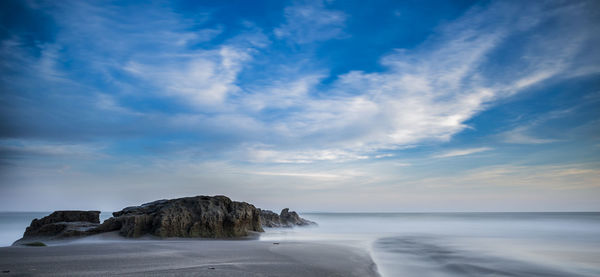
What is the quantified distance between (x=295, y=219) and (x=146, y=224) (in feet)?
78.1

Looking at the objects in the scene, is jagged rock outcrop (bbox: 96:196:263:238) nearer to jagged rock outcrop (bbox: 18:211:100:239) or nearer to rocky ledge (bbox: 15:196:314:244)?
rocky ledge (bbox: 15:196:314:244)

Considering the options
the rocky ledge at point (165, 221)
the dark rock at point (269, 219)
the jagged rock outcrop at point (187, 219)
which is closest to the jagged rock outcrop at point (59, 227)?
the rocky ledge at point (165, 221)

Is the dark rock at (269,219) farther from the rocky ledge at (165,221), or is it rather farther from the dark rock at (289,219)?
the rocky ledge at (165,221)

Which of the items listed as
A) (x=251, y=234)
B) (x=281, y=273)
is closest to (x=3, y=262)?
(x=281, y=273)

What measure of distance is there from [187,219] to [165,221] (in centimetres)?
115

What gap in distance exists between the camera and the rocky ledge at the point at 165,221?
586 inches

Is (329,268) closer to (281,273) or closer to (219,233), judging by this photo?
(281,273)

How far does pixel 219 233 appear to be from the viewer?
17.0 m

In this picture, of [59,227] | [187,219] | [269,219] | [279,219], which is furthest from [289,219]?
[59,227]

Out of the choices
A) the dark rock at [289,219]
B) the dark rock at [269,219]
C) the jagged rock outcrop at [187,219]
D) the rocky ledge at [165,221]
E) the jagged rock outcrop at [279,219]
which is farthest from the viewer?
the dark rock at [289,219]

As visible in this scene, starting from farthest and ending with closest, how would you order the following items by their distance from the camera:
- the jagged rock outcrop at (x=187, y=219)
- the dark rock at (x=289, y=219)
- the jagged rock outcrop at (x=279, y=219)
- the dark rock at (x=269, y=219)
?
the dark rock at (x=289, y=219)
the jagged rock outcrop at (x=279, y=219)
the dark rock at (x=269, y=219)
the jagged rock outcrop at (x=187, y=219)

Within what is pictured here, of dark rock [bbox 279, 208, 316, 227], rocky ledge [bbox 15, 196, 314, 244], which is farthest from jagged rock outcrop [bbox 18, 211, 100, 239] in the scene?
dark rock [bbox 279, 208, 316, 227]

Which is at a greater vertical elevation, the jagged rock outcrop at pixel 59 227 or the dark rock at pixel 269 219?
the jagged rock outcrop at pixel 59 227

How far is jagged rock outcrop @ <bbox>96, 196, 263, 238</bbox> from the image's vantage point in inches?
602
